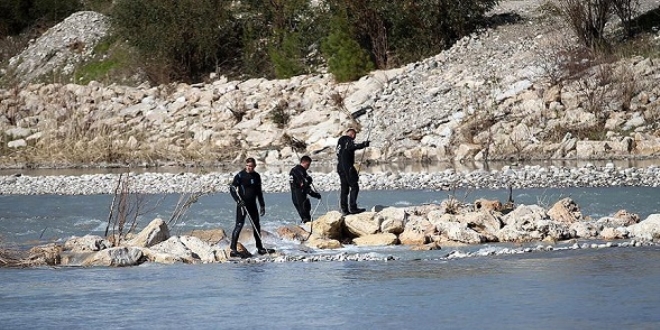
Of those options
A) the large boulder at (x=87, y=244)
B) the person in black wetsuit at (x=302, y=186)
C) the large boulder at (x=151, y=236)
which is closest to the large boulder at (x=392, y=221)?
the person in black wetsuit at (x=302, y=186)

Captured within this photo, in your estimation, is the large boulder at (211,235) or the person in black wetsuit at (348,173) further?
the person in black wetsuit at (348,173)

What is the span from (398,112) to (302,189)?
20.2 m

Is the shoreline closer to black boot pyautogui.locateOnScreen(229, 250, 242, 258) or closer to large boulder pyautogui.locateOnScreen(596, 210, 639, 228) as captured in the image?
black boot pyautogui.locateOnScreen(229, 250, 242, 258)

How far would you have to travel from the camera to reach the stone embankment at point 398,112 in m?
38.8

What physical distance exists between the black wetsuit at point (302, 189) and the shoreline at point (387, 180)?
191 inches

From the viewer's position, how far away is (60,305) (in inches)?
661

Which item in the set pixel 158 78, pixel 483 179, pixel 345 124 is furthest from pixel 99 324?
pixel 158 78

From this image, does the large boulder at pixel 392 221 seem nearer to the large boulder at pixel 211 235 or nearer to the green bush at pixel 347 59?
the large boulder at pixel 211 235

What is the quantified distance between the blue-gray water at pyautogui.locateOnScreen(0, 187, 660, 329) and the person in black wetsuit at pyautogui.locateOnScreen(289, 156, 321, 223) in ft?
7.94

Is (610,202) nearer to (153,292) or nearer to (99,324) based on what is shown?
(153,292)

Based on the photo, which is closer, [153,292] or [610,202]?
[153,292]

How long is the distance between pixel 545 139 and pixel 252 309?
23.9 m

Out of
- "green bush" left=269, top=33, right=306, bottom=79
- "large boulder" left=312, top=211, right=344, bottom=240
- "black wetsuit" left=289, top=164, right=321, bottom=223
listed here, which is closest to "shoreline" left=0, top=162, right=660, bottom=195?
A: "black wetsuit" left=289, top=164, right=321, bottom=223

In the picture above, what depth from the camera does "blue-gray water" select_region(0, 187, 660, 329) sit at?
14984mm
